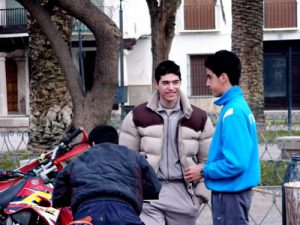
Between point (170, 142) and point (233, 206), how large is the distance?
0.79m

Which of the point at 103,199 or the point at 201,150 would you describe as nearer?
the point at 103,199

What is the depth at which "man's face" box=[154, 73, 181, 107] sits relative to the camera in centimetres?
556

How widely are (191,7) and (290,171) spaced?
30142mm

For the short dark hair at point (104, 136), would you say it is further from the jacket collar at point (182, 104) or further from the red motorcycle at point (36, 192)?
the red motorcycle at point (36, 192)

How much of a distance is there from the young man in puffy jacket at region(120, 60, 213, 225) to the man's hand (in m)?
0.12

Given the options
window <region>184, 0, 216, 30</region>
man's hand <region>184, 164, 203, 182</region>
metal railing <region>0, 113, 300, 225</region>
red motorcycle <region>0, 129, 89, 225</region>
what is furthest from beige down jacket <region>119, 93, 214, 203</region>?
window <region>184, 0, 216, 30</region>

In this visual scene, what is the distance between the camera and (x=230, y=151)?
16.0 feet

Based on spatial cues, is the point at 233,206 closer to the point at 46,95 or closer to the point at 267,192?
the point at 267,192

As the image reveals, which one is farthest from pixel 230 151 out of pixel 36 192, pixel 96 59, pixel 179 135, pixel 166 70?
pixel 96 59

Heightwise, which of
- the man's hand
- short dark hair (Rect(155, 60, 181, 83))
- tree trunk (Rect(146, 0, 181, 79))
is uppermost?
tree trunk (Rect(146, 0, 181, 79))

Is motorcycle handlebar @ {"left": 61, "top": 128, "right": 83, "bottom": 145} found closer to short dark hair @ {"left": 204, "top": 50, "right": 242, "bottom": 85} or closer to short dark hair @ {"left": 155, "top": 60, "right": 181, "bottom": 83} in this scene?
short dark hair @ {"left": 155, "top": 60, "right": 181, "bottom": 83}

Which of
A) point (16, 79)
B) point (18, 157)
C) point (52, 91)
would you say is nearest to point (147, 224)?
point (18, 157)

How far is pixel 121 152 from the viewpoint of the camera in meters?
4.53

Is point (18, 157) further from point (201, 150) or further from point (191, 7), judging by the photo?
point (191, 7)
